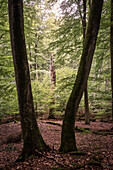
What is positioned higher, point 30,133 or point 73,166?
point 30,133

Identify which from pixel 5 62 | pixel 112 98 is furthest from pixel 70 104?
pixel 5 62

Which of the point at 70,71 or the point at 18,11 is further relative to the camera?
the point at 70,71

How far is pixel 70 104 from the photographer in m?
3.81

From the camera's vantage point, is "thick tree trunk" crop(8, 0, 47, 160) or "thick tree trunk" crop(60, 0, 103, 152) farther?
"thick tree trunk" crop(60, 0, 103, 152)

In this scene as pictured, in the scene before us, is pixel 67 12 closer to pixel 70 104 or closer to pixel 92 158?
pixel 70 104

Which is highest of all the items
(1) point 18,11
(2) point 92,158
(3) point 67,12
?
(3) point 67,12

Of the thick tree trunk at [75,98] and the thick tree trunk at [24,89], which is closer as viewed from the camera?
the thick tree trunk at [24,89]

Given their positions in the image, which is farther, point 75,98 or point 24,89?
point 75,98

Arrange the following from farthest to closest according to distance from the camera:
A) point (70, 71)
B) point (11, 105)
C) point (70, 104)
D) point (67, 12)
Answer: point (70, 71) < point (11, 105) < point (67, 12) < point (70, 104)

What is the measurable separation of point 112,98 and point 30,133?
5.39 metres

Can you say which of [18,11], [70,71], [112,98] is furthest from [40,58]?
[18,11]

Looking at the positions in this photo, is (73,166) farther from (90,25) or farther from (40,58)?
(40,58)

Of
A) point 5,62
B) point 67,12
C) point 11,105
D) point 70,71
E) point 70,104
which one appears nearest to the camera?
point 70,104

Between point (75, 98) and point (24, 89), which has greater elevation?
point (24, 89)
